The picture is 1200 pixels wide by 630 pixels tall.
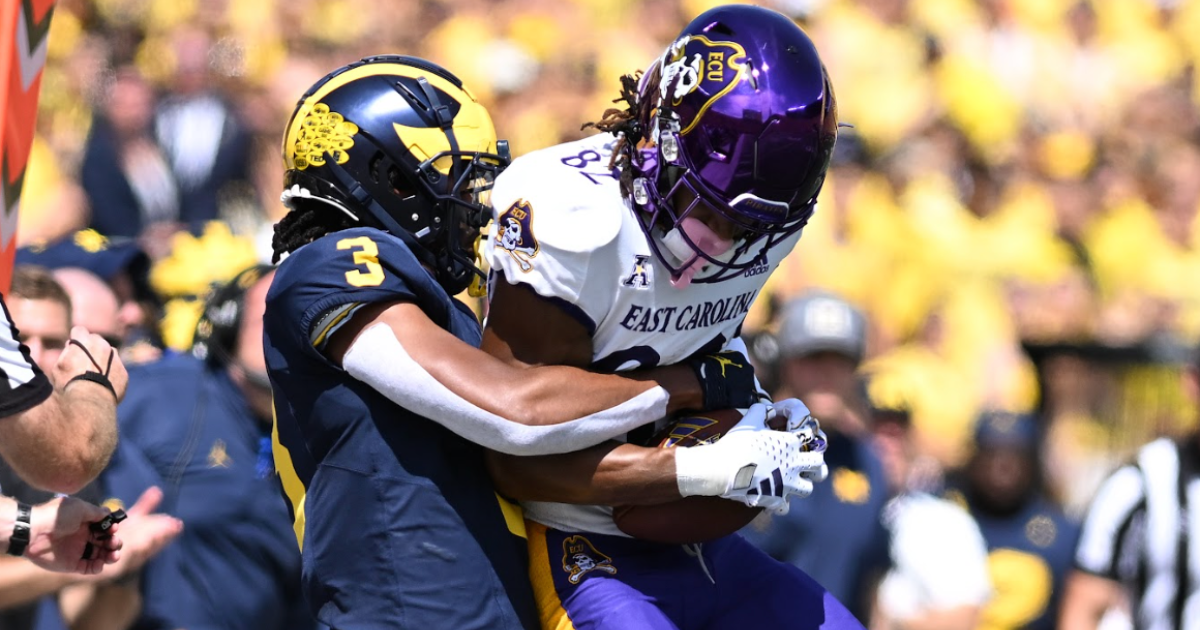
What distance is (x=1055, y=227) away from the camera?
36.2 feet

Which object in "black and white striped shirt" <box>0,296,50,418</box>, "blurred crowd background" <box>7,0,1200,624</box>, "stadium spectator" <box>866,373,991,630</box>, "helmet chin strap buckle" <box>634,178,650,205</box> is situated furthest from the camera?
"blurred crowd background" <box>7,0,1200,624</box>

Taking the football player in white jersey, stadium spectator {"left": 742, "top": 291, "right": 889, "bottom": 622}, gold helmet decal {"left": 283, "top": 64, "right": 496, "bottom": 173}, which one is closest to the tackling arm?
the football player in white jersey

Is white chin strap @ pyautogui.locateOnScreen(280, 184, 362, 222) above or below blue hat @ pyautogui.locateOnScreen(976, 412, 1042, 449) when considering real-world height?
above

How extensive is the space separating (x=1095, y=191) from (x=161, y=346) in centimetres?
690

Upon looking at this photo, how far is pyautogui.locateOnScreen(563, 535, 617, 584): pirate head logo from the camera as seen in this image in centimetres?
367

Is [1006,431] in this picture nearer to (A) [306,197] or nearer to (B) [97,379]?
(A) [306,197]

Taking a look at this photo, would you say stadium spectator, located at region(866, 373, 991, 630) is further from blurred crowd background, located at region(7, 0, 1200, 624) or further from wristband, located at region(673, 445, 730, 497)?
wristband, located at region(673, 445, 730, 497)

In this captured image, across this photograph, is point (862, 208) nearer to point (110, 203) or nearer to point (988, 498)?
point (988, 498)

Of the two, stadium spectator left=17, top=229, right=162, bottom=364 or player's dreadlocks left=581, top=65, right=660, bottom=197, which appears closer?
player's dreadlocks left=581, top=65, right=660, bottom=197

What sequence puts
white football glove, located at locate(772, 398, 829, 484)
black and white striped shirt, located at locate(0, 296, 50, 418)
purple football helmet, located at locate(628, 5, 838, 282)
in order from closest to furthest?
black and white striped shirt, located at locate(0, 296, 50, 418) → purple football helmet, located at locate(628, 5, 838, 282) → white football glove, located at locate(772, 398, 829, 484)

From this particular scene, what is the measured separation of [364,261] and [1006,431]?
4.98 m

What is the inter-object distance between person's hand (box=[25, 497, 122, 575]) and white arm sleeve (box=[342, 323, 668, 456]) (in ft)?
2.63

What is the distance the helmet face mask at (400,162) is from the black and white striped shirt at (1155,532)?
3.83m

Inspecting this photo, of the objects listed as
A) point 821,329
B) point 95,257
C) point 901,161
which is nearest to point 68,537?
point 95,257
